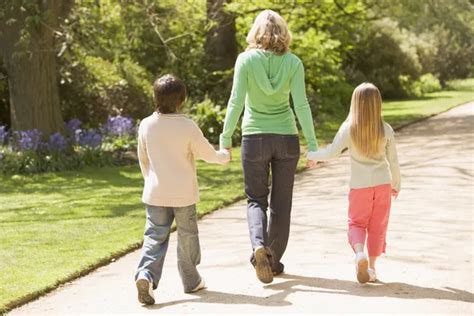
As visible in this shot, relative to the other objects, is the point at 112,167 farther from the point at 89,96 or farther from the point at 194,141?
the point at 194,141

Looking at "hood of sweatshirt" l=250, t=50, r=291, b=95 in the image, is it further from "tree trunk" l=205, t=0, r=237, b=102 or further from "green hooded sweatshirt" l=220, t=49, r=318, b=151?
"tree trunk" l=205, t=0, r=237, b=102

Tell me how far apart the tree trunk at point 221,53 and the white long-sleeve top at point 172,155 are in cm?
1613

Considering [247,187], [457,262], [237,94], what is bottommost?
[457,262]

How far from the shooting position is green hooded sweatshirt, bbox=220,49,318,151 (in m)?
6.24

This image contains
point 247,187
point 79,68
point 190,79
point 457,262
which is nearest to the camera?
point 247,187

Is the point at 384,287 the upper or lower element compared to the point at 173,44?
lower

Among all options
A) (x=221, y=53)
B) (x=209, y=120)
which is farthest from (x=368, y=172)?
(x=221, y=53)

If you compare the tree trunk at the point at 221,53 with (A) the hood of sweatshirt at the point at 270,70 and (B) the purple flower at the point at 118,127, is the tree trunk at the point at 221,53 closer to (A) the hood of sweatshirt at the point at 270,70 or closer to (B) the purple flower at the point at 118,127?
(B) the purple flower at the point at 118,127

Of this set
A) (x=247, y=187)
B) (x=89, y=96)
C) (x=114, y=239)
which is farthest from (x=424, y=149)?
(x=247, y=187)

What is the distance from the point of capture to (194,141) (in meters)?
5.98

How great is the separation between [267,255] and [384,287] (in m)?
0.83

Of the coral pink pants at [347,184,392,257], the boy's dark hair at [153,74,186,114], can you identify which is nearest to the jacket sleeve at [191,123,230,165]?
the boy's dark hair at [153,74,186,114]

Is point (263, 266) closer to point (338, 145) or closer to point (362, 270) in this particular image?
point (362, 270)

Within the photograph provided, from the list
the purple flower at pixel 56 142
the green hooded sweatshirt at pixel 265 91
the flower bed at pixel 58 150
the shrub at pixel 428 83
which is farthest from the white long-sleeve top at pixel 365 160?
the shrub at pixel 428 83
